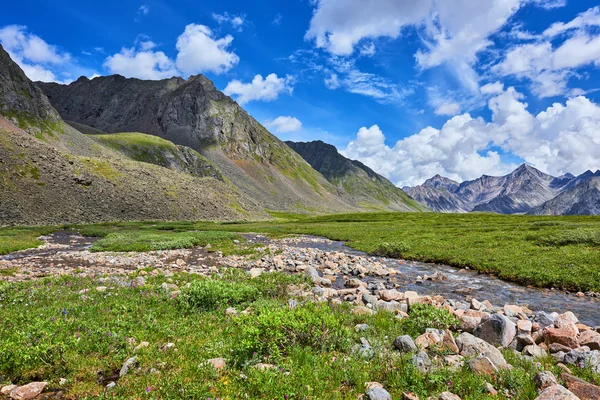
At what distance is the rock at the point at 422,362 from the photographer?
21.7 feet

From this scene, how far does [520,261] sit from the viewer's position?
74.2 feet

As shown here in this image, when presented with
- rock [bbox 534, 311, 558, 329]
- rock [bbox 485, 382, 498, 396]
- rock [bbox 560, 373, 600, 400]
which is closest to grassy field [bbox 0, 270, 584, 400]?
rock [bbox 485, 382, 498, 396]

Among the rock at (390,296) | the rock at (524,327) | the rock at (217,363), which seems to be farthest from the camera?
the rock at (390,296)

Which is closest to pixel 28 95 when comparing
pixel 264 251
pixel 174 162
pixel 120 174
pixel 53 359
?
pixel 174 162

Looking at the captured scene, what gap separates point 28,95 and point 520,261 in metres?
197

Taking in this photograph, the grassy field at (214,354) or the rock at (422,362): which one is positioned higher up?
the rock at (422,362)

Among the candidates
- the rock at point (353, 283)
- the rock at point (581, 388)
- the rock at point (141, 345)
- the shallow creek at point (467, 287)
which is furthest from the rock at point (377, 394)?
the shallow creek at point (467, 287)

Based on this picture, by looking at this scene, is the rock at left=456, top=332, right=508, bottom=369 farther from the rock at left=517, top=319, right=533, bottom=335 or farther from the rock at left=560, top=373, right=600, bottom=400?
the rock at left=517, top=319, right=533, bottom=335

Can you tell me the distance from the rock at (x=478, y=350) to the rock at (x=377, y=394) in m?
3.02

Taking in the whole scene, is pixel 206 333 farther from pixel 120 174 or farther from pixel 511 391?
pixel 120 174

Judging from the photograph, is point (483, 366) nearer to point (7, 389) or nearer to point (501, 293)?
point (7, 389)

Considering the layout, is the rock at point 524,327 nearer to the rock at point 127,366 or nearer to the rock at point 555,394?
the rock at point 555,394

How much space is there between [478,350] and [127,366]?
27.6 ft

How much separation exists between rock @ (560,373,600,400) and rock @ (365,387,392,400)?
3695 mm
